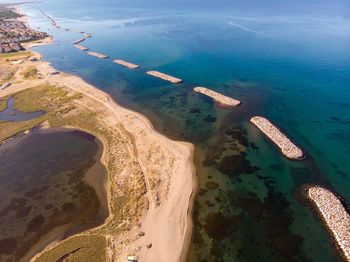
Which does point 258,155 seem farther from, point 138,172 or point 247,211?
point 138,172

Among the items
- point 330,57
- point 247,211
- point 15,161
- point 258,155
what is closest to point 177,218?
point 247,211

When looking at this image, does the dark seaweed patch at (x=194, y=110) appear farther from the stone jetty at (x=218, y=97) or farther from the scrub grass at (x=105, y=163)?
the scrub grass at (x=105, y=163)

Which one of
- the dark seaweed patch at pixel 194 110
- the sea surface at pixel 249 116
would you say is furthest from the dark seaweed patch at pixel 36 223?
the dark seaweed patch at pixel 194 110

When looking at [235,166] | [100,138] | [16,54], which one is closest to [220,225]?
[235,166]

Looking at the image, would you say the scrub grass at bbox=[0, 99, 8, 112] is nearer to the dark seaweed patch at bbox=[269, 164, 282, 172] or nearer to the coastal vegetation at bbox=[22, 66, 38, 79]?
the coastal vegetation at bbox=[22, 66, 38, 79]

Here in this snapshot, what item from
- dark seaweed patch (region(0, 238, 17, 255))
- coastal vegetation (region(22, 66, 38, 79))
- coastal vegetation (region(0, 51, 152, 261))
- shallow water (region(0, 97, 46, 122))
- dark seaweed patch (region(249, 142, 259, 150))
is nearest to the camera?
coastal vegetation (region(0, 51, 152, 261))

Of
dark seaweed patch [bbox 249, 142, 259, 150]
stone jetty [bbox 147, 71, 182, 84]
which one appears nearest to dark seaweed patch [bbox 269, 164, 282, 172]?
dark seaweed patch [bbox 249, 142, 259, 150]
